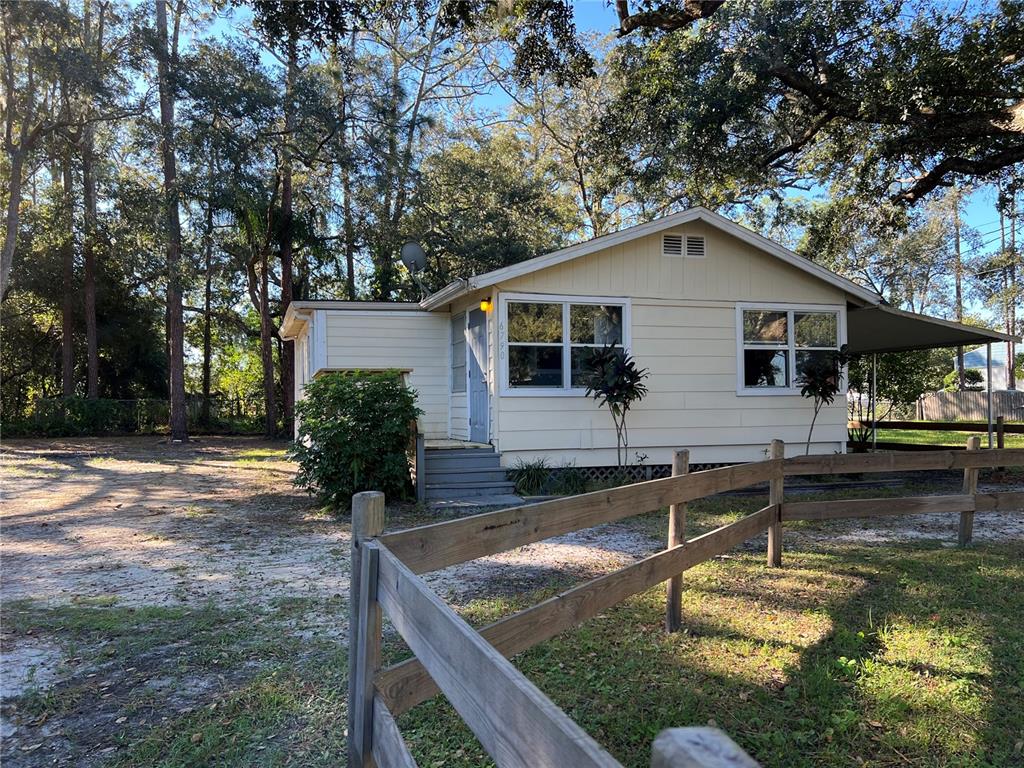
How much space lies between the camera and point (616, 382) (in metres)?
9.02

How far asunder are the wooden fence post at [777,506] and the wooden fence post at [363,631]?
139 inches

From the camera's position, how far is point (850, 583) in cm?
494

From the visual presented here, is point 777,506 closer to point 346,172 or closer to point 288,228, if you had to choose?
point 288,228

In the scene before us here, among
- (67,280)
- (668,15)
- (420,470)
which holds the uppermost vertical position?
(668,15)

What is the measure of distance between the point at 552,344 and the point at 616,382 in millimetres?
1170

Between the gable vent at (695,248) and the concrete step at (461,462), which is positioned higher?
the gable vent at (695,248)

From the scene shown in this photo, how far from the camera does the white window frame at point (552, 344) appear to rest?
924 centimetres

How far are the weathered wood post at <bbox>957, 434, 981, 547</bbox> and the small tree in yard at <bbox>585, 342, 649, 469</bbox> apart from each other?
13.4ft

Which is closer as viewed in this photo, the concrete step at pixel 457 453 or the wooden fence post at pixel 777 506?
the wooden fence post at pixel 777 506

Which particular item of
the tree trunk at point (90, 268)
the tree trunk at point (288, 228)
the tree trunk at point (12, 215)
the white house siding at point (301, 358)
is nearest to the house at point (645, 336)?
the white house siding at point (301, 358)

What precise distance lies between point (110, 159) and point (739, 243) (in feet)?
64.4

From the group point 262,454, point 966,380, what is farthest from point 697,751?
point 966,380

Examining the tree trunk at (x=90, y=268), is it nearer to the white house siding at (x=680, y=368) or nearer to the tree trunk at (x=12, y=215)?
the tree trunk at (x=12, y=215)

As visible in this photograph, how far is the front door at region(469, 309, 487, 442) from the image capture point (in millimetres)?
9891
